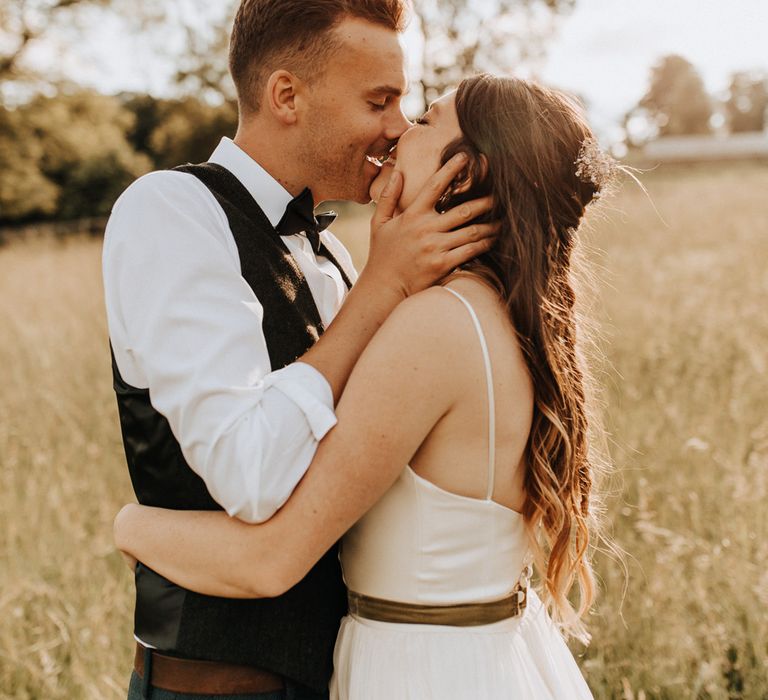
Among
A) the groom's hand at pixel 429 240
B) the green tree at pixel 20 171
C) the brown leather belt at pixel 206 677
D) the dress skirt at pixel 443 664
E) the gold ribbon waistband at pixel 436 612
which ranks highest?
the groom's hand at pixel 429 240

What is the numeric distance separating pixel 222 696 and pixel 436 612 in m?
0.48

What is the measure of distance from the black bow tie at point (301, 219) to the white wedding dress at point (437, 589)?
2.02ft

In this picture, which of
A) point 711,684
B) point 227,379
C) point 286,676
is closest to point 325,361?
point 227,379

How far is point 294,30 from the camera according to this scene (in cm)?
210

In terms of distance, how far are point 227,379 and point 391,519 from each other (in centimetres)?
48

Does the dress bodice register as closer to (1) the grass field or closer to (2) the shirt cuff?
(2) the shirt cuff

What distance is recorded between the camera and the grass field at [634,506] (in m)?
2.76

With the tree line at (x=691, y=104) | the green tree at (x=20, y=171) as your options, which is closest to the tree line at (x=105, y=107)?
the green tree at (x=20, y=171)

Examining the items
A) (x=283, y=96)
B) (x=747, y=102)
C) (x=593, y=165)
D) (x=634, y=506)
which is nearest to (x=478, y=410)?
A: (x=593, y=165)

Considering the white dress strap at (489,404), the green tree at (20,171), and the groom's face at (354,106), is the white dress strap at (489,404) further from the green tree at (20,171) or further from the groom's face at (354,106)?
the green tree at (20,171)

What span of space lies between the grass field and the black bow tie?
787 millimetres

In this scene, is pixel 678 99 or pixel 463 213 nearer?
pixel 463 213

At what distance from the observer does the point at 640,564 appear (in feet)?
10.2

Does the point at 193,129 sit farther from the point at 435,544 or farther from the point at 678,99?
the point at 678,99
